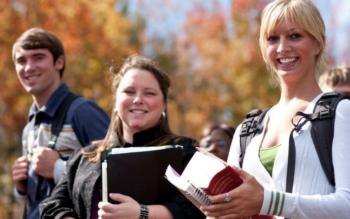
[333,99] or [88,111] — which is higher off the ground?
[333,99]

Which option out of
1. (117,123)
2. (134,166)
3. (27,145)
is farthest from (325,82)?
(27,145)

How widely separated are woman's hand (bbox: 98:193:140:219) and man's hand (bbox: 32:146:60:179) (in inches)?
56.6

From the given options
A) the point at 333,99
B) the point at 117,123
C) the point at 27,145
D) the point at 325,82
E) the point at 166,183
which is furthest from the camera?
the point at 27,145

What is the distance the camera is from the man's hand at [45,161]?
187 inches

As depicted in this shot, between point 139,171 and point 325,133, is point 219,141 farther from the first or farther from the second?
point 325,133

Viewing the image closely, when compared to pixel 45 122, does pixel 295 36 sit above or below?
above

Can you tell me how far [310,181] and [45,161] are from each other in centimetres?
232

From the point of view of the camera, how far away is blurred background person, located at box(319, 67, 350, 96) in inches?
185

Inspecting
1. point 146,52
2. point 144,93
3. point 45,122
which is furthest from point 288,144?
point 146,52

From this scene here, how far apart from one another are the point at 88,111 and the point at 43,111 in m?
0.42

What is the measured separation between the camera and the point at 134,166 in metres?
3.45

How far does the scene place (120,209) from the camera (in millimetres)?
3334

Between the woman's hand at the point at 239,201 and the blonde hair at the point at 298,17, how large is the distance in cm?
83

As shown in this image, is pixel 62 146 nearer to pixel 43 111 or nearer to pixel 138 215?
pixel 43 111
